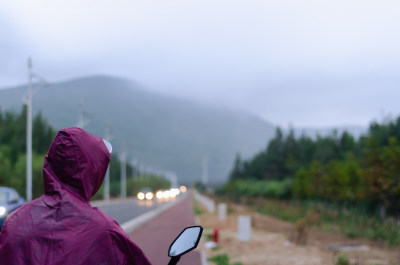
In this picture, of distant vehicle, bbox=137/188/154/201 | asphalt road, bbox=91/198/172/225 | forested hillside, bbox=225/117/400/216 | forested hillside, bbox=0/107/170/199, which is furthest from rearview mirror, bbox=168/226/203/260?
distant vehicle, bbox=137/188/154/201

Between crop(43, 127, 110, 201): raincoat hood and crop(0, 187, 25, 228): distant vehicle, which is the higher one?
crop(43, 127, 110, 201): raincoat hood

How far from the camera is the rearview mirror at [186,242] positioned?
2.79 m

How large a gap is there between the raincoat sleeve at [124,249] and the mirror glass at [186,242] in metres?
0.18

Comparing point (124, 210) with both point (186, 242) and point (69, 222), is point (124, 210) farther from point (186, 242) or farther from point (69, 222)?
point (69, 222)

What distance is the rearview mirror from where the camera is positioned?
9.16ft

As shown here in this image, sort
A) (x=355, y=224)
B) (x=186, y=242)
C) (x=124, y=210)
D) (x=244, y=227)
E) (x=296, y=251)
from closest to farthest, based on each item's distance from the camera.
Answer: (x=186, y=242)
(x=296, y=251)
(x=244, y=227)
(x=355, y=224)
(x=124, y=210)

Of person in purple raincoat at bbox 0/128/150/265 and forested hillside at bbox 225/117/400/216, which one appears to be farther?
forested hillside at bbox 225/117/400/216

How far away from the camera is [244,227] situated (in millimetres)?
16641

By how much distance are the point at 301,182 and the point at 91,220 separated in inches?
1388

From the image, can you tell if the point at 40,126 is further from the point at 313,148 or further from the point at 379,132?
the point at 379,132

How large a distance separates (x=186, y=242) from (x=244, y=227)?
554 inches

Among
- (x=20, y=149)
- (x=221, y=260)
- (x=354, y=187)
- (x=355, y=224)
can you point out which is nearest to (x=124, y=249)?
(x=221, y=260)

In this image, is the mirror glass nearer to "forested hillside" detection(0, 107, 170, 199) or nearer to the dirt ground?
the dirt ground

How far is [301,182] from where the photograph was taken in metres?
37.0
